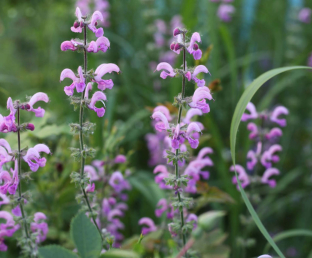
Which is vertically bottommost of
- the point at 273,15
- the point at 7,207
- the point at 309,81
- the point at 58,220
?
the point at 58,220

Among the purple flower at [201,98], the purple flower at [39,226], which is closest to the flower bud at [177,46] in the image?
the purple flower at [201,98]

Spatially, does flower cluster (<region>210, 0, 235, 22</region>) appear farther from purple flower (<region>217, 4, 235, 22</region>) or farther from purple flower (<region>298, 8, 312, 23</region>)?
purple flower (<region>298, 8, 312, 23</region>)

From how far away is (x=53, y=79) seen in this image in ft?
14.8

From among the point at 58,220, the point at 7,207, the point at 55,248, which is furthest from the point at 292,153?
the point at 55,248

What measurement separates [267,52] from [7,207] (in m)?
3.76

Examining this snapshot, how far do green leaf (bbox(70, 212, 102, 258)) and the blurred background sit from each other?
878 millimetres

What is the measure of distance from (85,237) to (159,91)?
9.42 ft

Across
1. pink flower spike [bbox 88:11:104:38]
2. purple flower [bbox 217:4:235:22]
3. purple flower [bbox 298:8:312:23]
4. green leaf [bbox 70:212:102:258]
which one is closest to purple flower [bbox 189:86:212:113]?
pink flower spike [bbox 88:11:104:38]

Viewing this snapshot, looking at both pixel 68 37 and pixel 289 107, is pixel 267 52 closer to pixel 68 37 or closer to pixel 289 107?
pixel 289 107

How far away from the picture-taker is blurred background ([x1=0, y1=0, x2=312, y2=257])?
97.8 inches

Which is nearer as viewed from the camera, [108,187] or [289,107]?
[108,187]

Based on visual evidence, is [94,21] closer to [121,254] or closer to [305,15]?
[121,254]

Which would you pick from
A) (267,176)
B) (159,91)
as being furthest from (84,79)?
(159,91)

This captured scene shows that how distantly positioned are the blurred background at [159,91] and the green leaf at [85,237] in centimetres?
88
